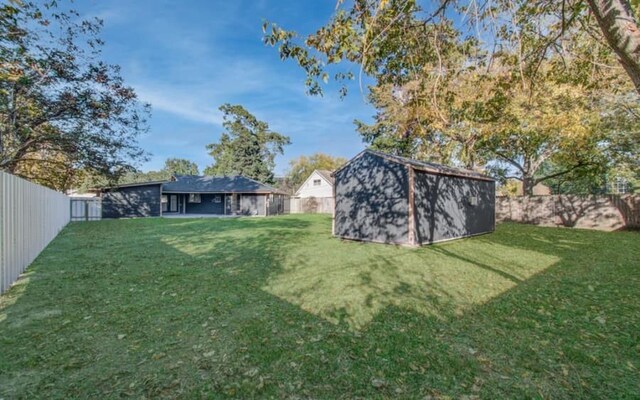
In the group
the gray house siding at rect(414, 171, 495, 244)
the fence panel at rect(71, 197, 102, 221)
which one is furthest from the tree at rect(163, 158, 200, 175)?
the gray house siding at rect(414, 171, 495, 244)

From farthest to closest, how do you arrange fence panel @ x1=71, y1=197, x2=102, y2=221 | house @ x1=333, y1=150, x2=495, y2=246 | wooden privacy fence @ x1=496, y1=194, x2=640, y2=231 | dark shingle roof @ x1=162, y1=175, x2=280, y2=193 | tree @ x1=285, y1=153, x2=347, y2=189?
tree @ x1=285, y1=153, x2=347, y2=189
dark shingle roof @ x1=162, y1=175, x2=280, y2=193
fence panel @ x1=71, y1=197, x2=102, y2=221
wooden privacy fence @ x1=496, y1=194, x2=640, y2=231
house @ x1=333, y1=150, x2=495, y2=246

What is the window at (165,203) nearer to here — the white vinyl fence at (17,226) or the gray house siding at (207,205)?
the gray house siding at (207,205)

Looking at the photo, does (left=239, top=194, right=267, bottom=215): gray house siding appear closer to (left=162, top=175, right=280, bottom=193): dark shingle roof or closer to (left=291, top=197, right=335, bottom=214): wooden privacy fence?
(left=162, top=175, right=280, bottom=193): dark shingle roof

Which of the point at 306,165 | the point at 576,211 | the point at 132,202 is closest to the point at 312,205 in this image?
the point at 132,202

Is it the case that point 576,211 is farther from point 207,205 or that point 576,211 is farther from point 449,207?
point 207,205

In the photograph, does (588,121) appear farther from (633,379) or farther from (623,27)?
(633,379)

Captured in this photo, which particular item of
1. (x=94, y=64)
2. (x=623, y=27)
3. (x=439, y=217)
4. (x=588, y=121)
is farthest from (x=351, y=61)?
(x=588, y=121)

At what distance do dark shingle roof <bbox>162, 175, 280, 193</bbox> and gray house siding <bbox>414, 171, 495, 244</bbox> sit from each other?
1704cm

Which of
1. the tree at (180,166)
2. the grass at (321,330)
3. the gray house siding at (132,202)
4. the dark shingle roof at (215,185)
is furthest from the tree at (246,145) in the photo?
the grass at (321,330)

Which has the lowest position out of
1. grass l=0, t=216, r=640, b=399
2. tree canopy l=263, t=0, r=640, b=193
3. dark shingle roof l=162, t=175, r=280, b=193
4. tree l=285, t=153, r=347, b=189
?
grass l=0, t=216, r=640, b=399

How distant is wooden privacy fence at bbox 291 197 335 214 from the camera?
29.6m

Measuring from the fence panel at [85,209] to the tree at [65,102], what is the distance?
6180mm

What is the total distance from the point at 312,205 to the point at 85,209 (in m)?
18.6

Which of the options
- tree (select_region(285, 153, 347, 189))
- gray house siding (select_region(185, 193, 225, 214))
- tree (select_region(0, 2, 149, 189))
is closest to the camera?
tree (select_region(0, 2, 149, 189))
